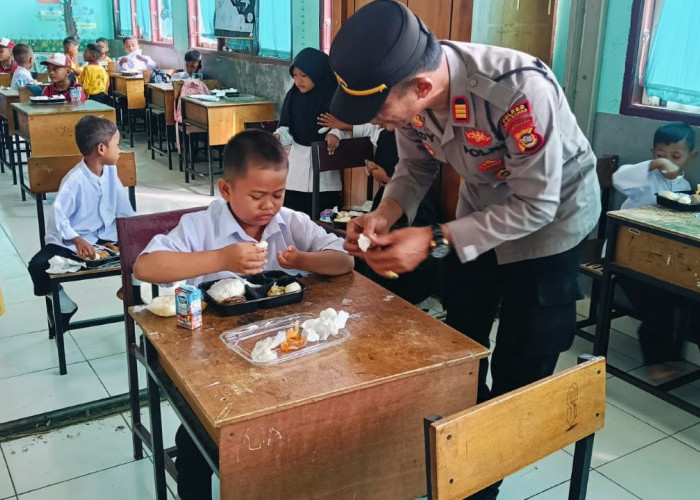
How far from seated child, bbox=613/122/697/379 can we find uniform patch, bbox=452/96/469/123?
6.43 feet

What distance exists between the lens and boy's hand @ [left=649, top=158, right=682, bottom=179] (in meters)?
3.14

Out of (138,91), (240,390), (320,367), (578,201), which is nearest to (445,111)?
(578,201)

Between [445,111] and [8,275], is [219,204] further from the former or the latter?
[8,275]

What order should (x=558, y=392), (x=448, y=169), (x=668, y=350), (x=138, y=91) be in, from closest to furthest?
(x=558, y=392) → (x=668, y=350) → (x=448, y=169) → (x=138, y=91)

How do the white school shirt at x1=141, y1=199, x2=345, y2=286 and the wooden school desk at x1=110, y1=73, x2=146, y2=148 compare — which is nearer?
the white school shirt at x1=141, y1=199, x2=345, y2=286

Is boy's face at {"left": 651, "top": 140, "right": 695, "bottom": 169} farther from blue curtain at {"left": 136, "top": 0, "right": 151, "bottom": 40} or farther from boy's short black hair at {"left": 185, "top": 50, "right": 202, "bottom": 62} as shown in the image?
blue curtain at {"left": 136, "top": 0, "right": 151, "bottom": 40}

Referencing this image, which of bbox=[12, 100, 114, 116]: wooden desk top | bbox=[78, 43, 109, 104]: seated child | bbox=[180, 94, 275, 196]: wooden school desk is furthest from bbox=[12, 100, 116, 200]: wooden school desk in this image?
bbox=[78, 43, 109, 104]: seated child

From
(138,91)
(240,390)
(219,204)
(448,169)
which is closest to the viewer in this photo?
(240,390)

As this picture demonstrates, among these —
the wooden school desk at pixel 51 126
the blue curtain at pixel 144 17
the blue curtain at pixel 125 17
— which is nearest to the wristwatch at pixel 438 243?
the wooden school desk at pixel 51 126

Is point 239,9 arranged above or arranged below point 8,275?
above

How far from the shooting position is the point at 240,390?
1312 mm

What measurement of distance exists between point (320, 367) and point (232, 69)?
6.83 m

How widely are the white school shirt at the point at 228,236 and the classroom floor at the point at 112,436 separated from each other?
89 cm

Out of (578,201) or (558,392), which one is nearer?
(558,392)
